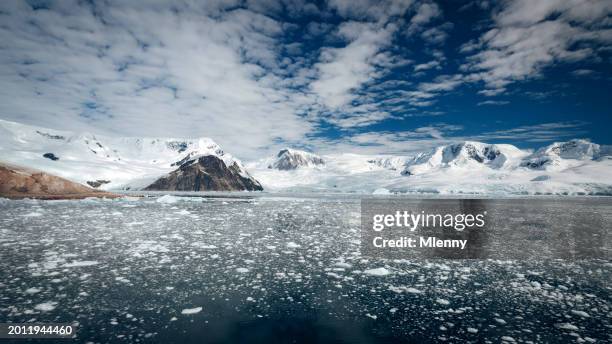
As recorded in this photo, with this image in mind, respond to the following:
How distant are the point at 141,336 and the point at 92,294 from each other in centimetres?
244

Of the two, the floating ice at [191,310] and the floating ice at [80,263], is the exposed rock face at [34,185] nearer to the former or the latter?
the floating ice at [80,263]

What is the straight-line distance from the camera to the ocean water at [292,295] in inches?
187

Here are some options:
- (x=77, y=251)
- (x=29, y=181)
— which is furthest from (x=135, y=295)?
(x=29, y=181)

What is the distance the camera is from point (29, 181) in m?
40.2

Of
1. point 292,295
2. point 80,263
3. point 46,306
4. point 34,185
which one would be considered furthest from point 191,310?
point 34,185

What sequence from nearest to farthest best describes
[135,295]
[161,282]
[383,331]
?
[383,331]
[135,295]
[161,282]

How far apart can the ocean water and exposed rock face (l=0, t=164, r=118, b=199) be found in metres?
37.1

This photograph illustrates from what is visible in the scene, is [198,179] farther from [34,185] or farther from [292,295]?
[292,295]

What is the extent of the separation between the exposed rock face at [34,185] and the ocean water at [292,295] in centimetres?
3713

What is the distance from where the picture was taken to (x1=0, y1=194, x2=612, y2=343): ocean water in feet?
15.5

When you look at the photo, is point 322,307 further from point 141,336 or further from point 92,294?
point 92,294

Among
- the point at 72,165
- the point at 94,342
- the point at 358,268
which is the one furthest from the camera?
the point at 72,165

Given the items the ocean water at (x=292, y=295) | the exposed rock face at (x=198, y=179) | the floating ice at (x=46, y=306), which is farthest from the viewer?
the exposed rock face at (x=198, y=179)

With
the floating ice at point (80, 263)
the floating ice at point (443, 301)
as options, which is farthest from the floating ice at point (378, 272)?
the floating ice at point (80, 263)
